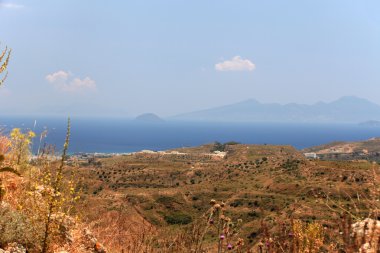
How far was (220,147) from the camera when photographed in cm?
12662

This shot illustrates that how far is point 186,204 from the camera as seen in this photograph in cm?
4881

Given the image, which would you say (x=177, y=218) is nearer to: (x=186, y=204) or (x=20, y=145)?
(x=186, y=204)

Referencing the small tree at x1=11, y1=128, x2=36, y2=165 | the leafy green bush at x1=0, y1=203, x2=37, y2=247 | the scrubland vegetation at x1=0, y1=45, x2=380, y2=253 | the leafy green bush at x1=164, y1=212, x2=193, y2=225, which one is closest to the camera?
the scrubland vegetation at x1=0, y1=45, x2=380, y2=253

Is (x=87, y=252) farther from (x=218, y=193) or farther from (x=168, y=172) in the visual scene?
(x=168, y=172)

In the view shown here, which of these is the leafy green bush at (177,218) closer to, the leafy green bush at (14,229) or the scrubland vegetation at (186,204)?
the scrubland vegetation at (186,204)

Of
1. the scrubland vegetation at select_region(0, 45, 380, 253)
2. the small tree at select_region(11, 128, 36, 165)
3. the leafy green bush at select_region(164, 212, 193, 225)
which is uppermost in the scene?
the small tree at select_region(11, 128, 36, 165)

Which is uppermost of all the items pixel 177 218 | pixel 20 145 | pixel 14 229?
pixel 20 145

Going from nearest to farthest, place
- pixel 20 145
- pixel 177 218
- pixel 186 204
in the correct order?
pixel 20 145 → pixel 177 218 → pixel 186 204

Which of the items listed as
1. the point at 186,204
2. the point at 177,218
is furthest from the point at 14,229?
the point at 186,204

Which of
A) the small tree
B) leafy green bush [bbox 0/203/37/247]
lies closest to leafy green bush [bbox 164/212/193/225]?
the small tree

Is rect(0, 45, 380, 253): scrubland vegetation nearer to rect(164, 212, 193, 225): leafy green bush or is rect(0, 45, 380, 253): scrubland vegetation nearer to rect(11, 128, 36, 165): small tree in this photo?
rect(11, 128, 36, 165): small tree

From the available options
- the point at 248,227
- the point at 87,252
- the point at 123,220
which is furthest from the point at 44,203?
the point at 248,227

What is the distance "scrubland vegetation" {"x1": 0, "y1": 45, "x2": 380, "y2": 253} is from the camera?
4.73 meters

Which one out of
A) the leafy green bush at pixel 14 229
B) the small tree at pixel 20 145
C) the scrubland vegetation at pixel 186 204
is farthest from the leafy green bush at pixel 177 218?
the leafy green bush at pixel 14 229
